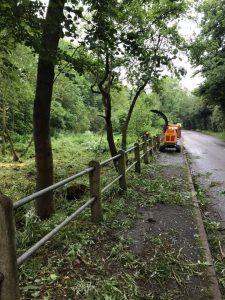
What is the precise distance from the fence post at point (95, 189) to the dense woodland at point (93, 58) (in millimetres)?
1581

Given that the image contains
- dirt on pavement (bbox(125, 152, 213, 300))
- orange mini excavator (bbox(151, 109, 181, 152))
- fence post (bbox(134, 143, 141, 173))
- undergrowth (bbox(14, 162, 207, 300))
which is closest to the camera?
undergrowth (bbox(14, 162, 207, 300))

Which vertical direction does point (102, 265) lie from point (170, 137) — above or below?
below

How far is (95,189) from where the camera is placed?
214 inches

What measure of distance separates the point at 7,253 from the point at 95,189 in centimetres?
276

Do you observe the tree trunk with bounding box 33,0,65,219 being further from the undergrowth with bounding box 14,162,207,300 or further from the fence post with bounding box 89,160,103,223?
the fence post with bounding box 89,160,103,223

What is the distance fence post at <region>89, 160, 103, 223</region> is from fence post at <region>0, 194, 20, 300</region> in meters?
2.57

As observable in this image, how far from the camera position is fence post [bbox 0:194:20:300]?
Answer: 8.93 feet

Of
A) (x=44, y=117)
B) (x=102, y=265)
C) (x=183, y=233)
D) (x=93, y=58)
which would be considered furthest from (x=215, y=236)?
(x=93, y=58)

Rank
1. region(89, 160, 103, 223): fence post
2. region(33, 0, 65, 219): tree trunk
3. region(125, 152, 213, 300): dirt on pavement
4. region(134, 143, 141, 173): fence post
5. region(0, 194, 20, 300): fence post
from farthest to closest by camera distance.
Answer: region(134, 143, 141, 173): fence post, region(33, 0, 65, 219): tree trunk, region(89, 160, 103, 223): fence post, region(125, 152, 213, 300): dirt on pavement, region(0, 194, 20, 300): fence post

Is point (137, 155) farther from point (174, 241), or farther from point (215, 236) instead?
point (174, 241)

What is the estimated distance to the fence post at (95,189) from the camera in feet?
17.5

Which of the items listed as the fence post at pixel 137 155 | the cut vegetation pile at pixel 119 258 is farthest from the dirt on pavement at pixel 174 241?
the fence post at pixel 137 155

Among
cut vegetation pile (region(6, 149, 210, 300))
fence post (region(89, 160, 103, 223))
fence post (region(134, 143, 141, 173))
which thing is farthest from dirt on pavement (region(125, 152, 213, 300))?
fence post (region(134, 143, 141, 173))

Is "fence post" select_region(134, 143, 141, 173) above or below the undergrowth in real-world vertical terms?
above
